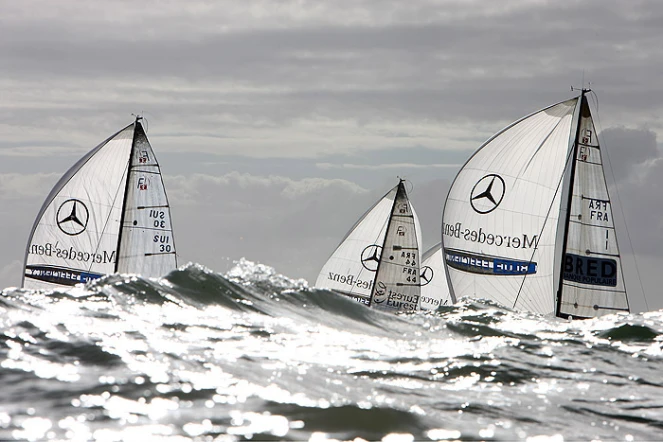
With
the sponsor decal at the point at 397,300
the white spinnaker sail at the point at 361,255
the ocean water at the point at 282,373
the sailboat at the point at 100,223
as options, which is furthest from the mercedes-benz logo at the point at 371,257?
the ocean water at the point at 282,373

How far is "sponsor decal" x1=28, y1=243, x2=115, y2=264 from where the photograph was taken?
31594mm

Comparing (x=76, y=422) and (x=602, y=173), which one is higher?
(x=602, y=173)

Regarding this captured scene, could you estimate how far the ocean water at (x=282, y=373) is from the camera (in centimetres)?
691

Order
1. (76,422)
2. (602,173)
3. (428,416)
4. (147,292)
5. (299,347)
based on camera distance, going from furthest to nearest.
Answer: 1. (602,173)
2. (147,292)
3. (299,347)
4. (428,416)
5. (76,422)

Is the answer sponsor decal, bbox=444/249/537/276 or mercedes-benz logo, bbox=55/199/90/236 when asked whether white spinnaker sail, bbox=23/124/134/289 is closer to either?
mercedes-benz logo, bbox=55/199/90/236

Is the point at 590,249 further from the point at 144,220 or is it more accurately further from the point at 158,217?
the point at 144,220

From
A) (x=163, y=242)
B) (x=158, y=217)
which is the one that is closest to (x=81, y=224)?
(x=158, y=217)

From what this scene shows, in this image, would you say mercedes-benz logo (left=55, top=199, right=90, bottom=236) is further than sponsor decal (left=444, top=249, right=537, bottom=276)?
Yes

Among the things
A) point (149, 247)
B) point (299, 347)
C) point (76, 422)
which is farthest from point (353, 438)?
point (149, 247)

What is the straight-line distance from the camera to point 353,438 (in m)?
6.64

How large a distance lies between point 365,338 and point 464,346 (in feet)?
4.76

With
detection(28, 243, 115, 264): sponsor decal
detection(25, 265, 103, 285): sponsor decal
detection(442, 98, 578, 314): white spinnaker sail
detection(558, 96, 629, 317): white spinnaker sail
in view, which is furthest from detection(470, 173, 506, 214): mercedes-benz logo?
detection(25, 265, 103, 285): sponsor decal

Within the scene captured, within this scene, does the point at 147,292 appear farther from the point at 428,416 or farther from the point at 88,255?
the point at 88,255

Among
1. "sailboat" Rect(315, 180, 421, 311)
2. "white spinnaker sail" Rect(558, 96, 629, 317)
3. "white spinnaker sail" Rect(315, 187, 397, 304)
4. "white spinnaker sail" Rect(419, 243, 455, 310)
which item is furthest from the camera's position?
"white spinnaker sail" Rect(419, 243, 455, 310)
